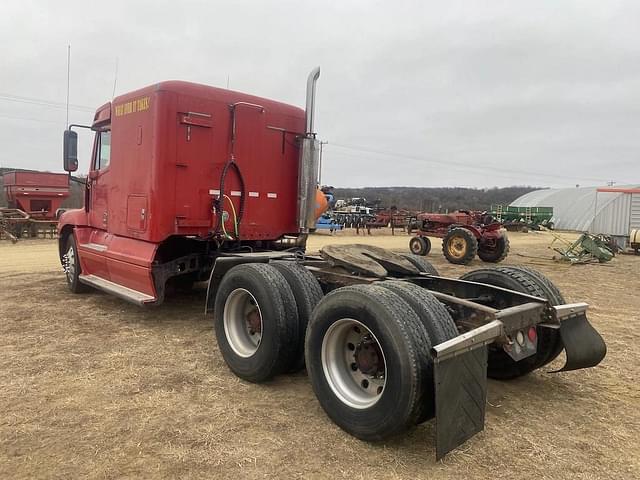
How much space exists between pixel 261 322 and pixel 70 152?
15.4ft

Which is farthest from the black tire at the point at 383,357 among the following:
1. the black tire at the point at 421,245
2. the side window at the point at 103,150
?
the black tire at the point at 421,245

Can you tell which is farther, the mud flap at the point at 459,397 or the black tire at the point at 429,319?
the black tire at the point at 429,319

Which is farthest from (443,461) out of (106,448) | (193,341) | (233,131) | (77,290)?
(77,290)

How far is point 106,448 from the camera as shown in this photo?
301 centimetres

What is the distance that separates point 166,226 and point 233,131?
141 cm

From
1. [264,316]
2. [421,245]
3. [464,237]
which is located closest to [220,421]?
[264,316]

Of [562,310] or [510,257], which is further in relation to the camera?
[510,257]

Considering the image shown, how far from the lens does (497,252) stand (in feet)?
48.2

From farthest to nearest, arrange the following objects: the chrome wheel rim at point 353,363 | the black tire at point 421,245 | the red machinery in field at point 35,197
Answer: the red machinery in field at point 35,197, the black tire at point 421,245, the chrome wheel rim at point 353,363

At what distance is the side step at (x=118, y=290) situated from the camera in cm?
573

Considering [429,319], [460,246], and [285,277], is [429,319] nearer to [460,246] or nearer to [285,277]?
[285,277]

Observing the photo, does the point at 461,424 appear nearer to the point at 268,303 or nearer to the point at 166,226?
the point at 268,303

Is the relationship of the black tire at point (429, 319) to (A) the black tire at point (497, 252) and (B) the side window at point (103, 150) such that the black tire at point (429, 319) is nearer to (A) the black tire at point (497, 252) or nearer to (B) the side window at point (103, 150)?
(B) the side window at point (103, 150)

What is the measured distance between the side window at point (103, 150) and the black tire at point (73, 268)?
4.26 feet
